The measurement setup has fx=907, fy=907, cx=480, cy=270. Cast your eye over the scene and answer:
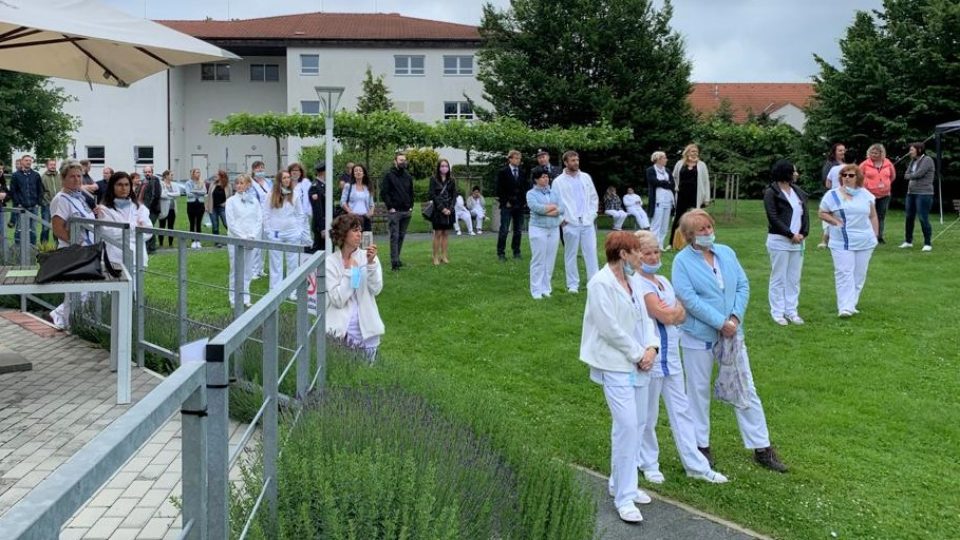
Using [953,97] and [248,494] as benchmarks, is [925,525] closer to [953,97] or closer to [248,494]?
[248,494]

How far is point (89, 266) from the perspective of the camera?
23.3 feet

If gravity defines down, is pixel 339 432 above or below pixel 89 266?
below

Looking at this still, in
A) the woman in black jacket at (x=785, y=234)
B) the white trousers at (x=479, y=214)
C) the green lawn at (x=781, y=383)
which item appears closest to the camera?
the green lawn at (x=781, y=383)

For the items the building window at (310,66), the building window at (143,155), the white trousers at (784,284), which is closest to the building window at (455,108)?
the building window at (310,66)

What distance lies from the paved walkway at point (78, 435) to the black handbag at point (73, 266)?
1.01m

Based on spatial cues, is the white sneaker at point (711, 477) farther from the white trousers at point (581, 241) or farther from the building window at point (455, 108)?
the building window at point (455, 108)

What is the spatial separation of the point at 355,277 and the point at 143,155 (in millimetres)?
57818

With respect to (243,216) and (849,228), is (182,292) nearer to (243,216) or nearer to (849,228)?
(243,216)

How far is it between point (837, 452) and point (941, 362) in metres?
3.38

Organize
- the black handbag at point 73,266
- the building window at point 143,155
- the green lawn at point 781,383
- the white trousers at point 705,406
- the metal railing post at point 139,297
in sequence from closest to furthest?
1. the green lawn at point 781,383
2. the white trousers at point 705,406
3. the black handbag at point 73,266
4. the metal railing post at point 139,297
5. the building window at point 143,155

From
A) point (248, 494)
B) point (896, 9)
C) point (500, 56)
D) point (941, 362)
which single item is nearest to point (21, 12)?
point (248, 494)

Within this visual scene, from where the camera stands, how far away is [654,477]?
6441mm

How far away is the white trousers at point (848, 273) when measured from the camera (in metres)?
11.5

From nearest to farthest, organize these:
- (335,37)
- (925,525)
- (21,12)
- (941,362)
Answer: (925,525) → (21,12) → (941,362) → (335,37)
